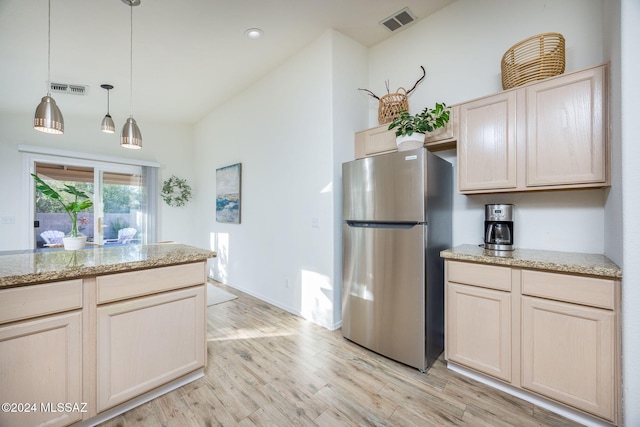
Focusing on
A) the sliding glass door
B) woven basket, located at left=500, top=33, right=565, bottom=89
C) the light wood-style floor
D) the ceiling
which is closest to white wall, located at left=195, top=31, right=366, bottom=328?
the ceiling

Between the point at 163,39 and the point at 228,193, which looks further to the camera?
the point at 228,193

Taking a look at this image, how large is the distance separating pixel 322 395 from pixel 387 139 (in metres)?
2.13

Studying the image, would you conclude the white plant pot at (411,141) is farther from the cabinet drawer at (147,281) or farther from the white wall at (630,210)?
the cabinet drawer at (147,281)

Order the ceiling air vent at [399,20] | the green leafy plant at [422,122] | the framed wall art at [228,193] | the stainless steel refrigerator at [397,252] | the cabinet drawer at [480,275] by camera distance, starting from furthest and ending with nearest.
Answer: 1. the framed wall art at [228,193]
2. the ceiling air vent at [399,20]
3. the green leafy plant at [422,122]
4. the stainless steel refrigerator at [397,252]
5. the cabinet drawer at [480,275]

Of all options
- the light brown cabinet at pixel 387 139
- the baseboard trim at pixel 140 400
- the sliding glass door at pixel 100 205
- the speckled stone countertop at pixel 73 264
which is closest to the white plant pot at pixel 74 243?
the speckled stone countertop at pixel 73 264

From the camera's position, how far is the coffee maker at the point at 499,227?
6.34ft

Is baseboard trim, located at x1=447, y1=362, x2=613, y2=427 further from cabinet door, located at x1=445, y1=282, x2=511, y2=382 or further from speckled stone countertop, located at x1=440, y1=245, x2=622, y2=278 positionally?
speckled stone countertop, located at x1=440, y1=245, x2=622, y2=278

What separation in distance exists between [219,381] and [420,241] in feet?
5.66

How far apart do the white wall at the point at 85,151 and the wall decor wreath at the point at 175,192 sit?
13 centimetres

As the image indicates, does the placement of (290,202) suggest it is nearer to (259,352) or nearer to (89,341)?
(259,352)

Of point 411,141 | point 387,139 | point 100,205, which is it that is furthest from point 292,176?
point 100,205

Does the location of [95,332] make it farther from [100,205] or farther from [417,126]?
[100,205]

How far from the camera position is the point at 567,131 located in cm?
163

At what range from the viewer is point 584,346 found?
4.71 feet
